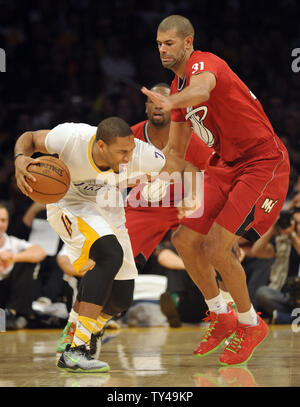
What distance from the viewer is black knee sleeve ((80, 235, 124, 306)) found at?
3.81 meters

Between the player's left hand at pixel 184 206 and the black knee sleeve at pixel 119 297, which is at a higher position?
the player's left hand at pixel 184 206

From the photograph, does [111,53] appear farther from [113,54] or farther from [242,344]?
[242,344]

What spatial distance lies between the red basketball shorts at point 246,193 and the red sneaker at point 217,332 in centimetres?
57

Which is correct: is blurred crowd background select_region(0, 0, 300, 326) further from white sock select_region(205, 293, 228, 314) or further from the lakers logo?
the lakers logo

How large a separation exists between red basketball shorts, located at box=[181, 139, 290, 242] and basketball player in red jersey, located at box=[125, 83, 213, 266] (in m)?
1.01

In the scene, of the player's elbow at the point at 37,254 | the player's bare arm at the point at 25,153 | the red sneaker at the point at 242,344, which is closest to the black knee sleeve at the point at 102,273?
the player's bare arm at the point at 25,153

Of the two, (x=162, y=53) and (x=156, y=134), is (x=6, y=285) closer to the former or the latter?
(x=156, y=134)

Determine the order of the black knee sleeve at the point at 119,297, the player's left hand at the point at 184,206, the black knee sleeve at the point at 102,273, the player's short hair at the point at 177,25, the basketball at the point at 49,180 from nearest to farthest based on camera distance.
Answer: the black knee sleeve at the point at 102,273
the basketball at the point at 49,180
the player's short hair at the point at 177,25
the black knee sleeve at the point at 119,297
the player's left hand at the point at 184,206

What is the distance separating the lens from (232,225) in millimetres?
4086

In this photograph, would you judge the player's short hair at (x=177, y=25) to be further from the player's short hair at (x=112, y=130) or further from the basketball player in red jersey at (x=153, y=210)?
the basketball player in red jersey at (x=153, y=210)

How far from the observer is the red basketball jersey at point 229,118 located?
163 inches

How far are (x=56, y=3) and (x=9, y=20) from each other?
78 centimetres

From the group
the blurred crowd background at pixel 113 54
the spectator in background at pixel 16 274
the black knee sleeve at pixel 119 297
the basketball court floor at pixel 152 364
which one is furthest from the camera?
the blurred crowd background at pixel 113 54

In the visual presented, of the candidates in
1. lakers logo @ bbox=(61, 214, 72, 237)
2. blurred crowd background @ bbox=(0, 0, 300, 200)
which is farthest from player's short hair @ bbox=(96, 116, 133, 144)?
blurred crowd background @ bbox=(0, 0, 300, 200)
